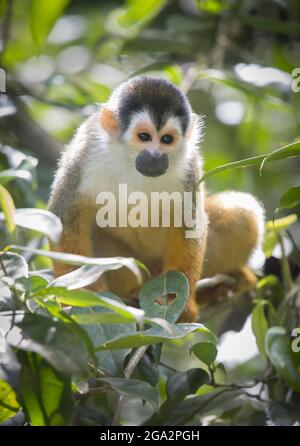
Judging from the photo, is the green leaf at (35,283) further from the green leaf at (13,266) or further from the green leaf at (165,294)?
the green leaf at (165,294)

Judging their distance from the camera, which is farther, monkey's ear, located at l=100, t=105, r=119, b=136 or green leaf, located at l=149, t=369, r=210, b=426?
monkey's ear, located at l=100, t=105, r=119, b=136

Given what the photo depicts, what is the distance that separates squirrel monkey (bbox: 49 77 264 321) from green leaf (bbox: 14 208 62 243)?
1608 millimetres

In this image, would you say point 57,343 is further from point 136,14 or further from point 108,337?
point 136,14

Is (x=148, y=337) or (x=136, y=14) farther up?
(x=136, y=14)

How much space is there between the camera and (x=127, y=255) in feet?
15.8

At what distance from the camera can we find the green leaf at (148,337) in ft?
8.73

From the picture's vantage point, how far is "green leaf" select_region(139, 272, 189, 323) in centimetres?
309

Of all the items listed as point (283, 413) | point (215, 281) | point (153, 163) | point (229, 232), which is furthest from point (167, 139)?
point (283, 413)

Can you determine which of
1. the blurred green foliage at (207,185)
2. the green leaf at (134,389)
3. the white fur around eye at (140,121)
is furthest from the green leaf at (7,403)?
the white fur around eye at (140,121)

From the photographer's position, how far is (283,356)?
3.55 m

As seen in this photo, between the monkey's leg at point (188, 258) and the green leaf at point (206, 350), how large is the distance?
3.49ft

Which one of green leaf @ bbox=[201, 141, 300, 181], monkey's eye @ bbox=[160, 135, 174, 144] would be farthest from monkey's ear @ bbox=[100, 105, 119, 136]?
green leaf @ bbox=[201, 141, 300, 181]

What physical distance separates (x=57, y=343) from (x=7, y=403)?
62cm

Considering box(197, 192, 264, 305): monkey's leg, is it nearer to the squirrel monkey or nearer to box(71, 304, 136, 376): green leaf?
the squirrel monkey
